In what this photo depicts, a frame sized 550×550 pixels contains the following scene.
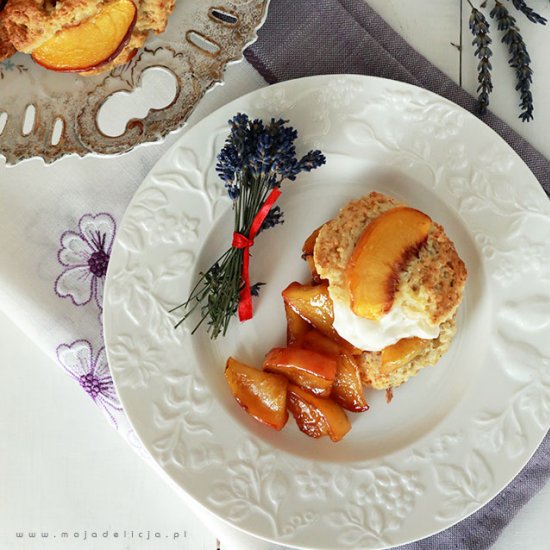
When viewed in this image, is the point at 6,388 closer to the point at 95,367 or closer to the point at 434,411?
the point at 95,367

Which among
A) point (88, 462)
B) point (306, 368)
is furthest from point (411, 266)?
point (88, 462)

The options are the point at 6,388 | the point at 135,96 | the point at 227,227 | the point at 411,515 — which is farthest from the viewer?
the point at 6,388

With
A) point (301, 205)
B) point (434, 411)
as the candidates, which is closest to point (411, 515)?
point (434, 411)

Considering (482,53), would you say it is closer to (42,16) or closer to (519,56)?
(519,56)

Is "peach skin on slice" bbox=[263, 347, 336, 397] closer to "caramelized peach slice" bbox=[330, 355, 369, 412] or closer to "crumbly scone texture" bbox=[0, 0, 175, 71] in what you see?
"caramelized peach slice" bbox=[330, 355, 369, 412]

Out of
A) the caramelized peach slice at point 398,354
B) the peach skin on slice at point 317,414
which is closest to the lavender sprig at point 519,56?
the caramelized peach slice at point 398,354

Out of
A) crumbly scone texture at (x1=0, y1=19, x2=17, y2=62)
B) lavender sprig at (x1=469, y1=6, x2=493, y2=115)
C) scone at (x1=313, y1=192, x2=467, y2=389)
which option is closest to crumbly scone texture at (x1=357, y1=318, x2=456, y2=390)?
scone at (x1=313, y1=192, x2=467, y2=389)
